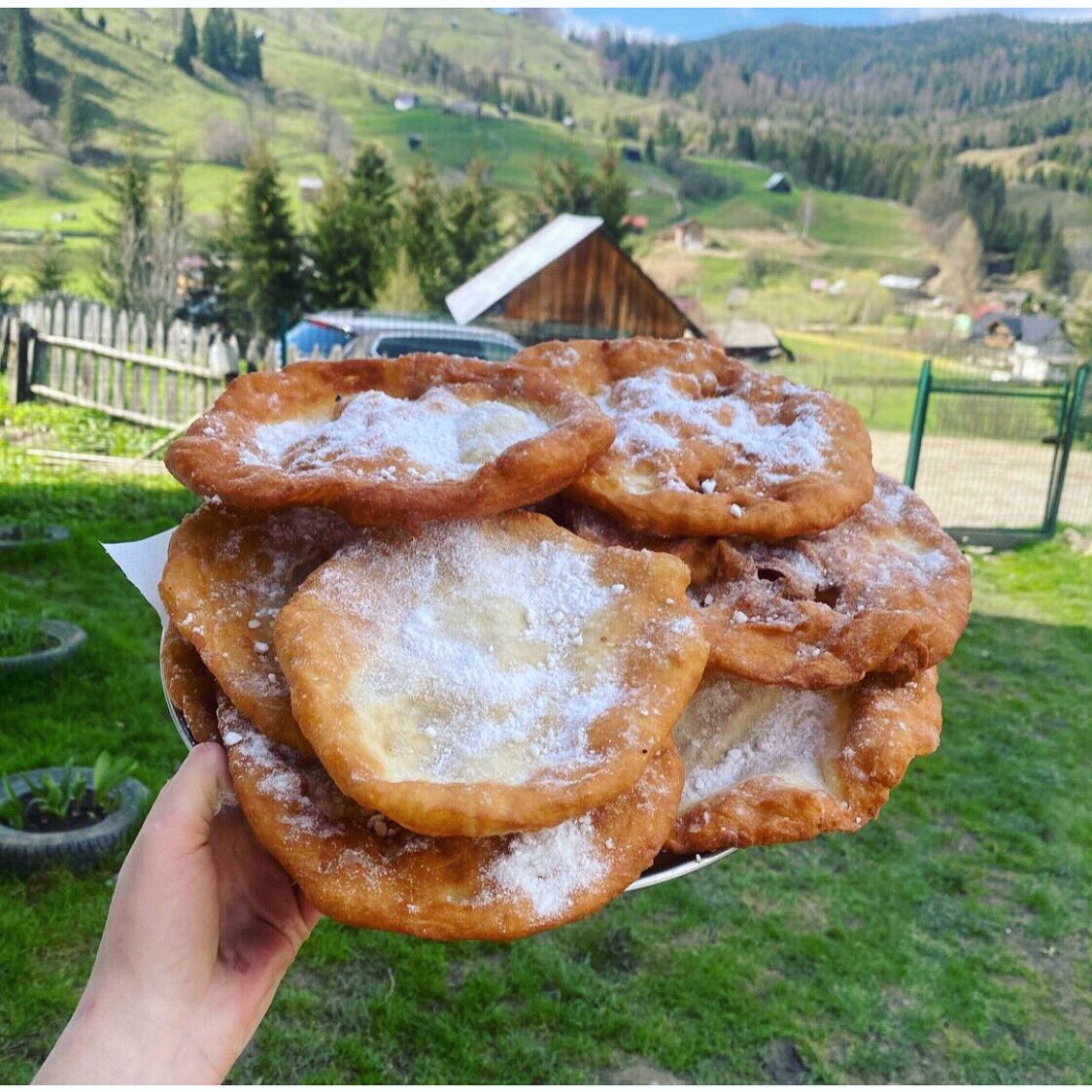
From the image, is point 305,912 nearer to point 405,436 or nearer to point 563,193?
point 405,436

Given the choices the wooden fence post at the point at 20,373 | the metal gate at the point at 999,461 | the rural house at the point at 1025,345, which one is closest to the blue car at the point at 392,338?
the wooden fence post at the point at 20,373

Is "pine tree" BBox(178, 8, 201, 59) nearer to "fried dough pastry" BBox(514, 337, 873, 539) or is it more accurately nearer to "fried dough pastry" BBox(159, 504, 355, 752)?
"fried dough pastry" BBox(514, 337, 873, 539)

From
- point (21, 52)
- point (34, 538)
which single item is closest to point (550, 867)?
point (34, 538)

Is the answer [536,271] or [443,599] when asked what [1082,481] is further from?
[443,599]

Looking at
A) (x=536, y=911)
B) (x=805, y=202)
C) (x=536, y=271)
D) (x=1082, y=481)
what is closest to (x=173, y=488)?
(x=536, y=271)

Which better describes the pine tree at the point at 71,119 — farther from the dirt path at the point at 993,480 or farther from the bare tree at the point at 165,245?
the dirt path at the point at 993,480

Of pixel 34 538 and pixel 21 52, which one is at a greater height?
pixel 21 52
